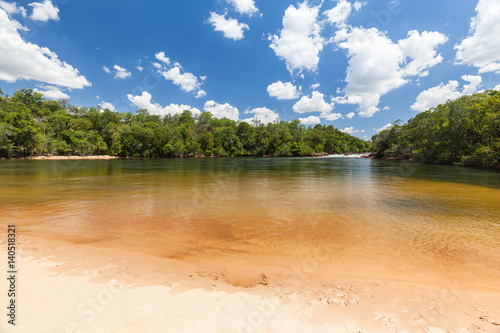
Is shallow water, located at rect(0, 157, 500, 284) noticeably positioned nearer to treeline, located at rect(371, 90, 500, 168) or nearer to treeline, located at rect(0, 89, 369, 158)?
treeline, located at rect(371, 90, 500, 168)

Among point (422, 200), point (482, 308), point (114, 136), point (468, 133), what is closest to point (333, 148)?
point (468, 133)

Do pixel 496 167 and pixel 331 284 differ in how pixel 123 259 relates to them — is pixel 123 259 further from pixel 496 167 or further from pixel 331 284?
pixel 496 167

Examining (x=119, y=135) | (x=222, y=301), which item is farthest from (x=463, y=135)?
(x=119, y=135)

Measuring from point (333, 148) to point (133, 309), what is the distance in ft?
525

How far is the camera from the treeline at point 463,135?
3275cm

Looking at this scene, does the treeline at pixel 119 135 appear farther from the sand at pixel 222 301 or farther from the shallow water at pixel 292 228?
the sand at pixel 222 301

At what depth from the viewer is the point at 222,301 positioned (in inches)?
135

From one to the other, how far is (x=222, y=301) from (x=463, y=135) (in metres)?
56.1

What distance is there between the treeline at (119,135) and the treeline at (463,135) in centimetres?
6542

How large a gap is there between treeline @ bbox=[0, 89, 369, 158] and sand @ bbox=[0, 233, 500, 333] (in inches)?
3122

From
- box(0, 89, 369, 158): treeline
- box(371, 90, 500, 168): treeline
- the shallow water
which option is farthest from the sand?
box(0, 89, 369, 158): treeline

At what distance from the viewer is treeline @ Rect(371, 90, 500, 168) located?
32.8 metres

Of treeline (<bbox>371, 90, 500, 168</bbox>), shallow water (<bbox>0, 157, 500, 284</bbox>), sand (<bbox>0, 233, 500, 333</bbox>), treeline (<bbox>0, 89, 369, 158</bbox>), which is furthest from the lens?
treeline (<bbox>0, 89, 369, 158</bbox>)

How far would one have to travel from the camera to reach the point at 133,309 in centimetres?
313
